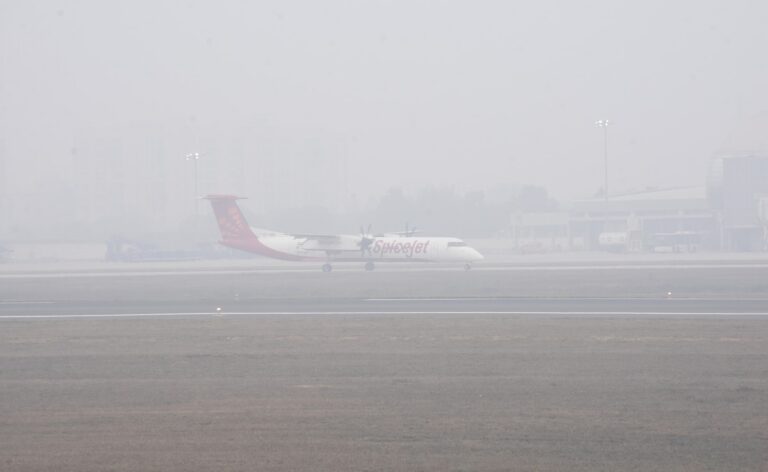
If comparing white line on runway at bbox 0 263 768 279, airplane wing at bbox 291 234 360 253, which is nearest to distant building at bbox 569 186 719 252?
white line on runway at bbox 0 263 768 279

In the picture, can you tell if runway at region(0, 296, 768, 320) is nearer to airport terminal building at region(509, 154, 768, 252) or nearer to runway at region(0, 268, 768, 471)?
runway at region(0, 268, 768, 471)

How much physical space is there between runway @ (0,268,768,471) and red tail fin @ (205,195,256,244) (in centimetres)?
2584

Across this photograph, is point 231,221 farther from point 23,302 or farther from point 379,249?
point 23,302

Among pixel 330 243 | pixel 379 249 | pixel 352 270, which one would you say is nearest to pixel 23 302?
pixel 330 243

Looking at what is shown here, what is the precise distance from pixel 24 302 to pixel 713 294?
84.2 feet

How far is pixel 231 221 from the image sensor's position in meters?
56.7

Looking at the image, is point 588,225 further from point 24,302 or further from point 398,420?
point 398,420

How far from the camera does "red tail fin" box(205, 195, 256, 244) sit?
5666 cm

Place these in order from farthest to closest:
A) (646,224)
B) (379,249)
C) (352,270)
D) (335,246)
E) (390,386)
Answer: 1. (646,224)
2. (352,270)
3. (335,246)
4. (379,249)
5. (390,386)

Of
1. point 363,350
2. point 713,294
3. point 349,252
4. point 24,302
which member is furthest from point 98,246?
point 363,350

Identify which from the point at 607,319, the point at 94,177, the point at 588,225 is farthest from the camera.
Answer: the point at 94,177

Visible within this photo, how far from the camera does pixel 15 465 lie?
34.6ft

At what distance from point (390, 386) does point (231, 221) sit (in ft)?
140

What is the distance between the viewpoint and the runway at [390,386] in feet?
35.8
